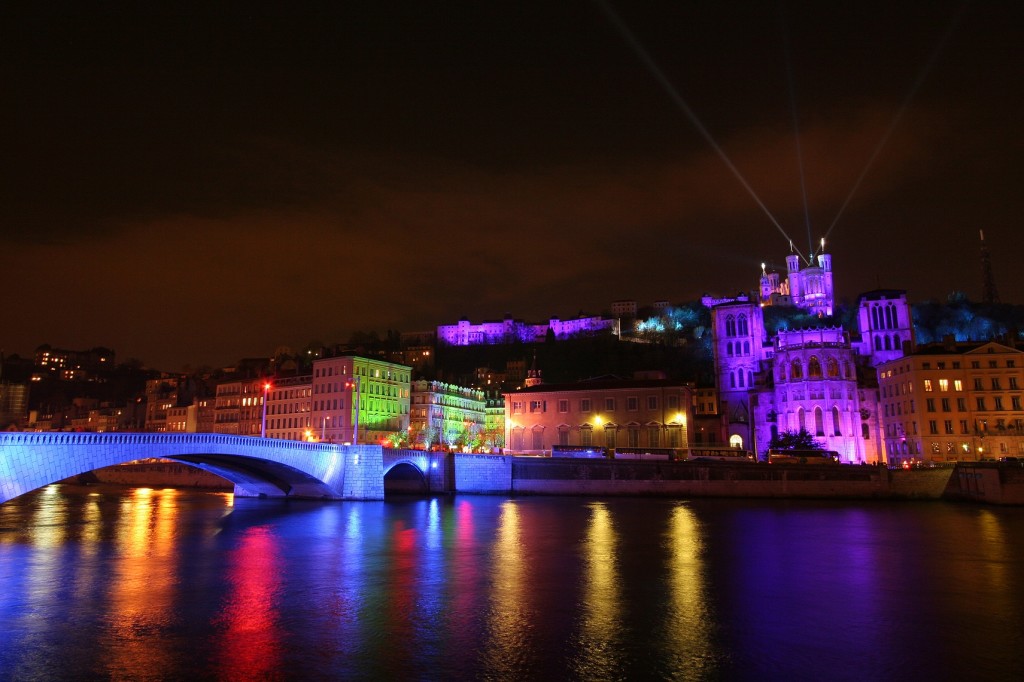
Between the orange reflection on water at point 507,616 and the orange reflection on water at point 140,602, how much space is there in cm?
693

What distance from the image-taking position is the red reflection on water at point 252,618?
46.0 feet

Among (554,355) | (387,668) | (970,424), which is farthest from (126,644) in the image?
(554,355)

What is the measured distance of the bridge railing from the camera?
109ft

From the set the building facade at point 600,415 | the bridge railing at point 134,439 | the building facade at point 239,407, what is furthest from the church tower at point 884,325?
the building facade at point 239,407

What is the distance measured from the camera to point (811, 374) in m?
89.5

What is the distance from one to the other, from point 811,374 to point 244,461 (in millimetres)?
71817

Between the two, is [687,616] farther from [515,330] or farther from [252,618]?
[515,330]

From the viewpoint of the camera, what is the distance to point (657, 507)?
5556 centimetres

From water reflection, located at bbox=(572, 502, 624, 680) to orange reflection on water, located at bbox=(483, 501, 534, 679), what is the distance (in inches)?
57.0

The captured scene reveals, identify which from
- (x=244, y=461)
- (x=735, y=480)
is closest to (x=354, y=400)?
(x=244, y=461)

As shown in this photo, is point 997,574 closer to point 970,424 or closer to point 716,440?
point 970,424

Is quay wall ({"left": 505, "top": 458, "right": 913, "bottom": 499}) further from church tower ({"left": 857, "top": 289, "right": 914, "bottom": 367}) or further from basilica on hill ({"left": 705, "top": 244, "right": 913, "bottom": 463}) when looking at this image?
church tower ({"left": 857, "top": 289, "right": 914, "bottom": 367})

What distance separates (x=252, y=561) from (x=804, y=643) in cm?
2146

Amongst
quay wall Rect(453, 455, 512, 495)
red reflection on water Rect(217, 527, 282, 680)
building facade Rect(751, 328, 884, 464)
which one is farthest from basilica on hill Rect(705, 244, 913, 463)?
red reflection on water Rect(217, 527, 282, 680)
